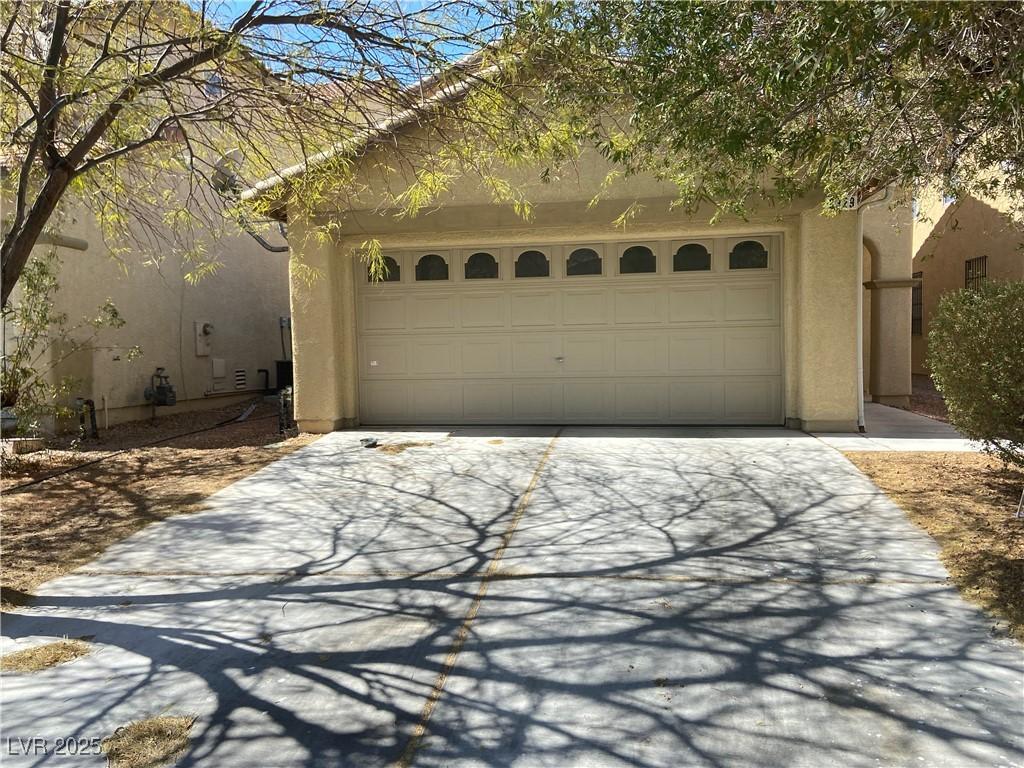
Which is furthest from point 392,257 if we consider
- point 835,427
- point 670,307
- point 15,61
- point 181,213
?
point 835,427

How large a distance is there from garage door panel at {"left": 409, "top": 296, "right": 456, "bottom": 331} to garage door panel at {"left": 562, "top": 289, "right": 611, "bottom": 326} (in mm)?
1587

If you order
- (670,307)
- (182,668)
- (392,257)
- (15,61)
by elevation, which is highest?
(15,61)

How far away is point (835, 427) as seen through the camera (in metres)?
8.82

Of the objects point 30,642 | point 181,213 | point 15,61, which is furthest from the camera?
point 181,213

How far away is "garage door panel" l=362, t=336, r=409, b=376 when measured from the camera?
397 inches

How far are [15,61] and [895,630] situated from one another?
21.9 ft

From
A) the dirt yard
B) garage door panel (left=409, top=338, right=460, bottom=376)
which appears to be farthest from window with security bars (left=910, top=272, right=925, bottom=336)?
the dirt yard

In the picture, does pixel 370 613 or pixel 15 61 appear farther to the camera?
pixel 15 61

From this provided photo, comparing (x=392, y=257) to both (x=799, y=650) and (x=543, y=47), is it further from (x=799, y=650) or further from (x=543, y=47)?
(x=799, y=650)

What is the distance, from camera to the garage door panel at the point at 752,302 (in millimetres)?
9281

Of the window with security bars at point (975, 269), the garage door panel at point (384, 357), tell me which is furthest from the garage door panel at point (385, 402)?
the window with security bars at point (975, 269)

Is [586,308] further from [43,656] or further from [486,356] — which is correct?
[43,656]

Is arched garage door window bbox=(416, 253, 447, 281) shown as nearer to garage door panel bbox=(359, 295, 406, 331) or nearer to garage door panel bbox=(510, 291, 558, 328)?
garage door panel bbox=(359, 295, 406, 331)

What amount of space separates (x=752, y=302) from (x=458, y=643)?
7042mm
